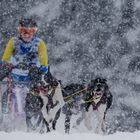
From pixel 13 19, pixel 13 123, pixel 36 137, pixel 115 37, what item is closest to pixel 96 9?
pixel 115 37

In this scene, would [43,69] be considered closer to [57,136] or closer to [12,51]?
[12,51]

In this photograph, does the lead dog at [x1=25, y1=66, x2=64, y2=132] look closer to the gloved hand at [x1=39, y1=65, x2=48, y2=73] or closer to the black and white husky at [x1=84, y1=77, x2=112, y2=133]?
the gloved hand at [x1=39, y1=65, x2=48, y2=73]

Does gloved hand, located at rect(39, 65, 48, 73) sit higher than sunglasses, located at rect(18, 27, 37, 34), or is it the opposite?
sunglasses, located at rect(18, 27, 37, 34)

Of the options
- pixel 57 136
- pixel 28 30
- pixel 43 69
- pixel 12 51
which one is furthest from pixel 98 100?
pixel 57 136

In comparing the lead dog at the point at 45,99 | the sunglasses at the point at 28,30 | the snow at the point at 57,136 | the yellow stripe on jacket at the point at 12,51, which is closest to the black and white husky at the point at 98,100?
the lead dog at the point at 45,99

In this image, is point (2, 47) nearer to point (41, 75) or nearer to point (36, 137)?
point (41, 75)

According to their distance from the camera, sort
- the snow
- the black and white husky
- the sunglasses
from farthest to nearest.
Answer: the black and white husky < the sunglasses < the snow

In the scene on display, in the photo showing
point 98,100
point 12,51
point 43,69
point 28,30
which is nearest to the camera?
point 43,69

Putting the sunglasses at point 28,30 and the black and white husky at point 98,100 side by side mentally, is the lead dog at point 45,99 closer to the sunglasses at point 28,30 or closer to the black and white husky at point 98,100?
the sunglasses at point 28,30

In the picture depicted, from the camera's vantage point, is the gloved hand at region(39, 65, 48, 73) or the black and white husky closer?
the gloved hand at region(39, 65, 48, 73)

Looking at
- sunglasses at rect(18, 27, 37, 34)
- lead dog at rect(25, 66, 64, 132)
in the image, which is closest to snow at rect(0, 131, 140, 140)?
lead dog at rect(25, 66, 64, 132)

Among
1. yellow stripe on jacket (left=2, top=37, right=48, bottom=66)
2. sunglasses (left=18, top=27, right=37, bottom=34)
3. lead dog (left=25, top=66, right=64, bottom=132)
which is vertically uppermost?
sunglasses (left=18, top=27, right=37, bottom=34)

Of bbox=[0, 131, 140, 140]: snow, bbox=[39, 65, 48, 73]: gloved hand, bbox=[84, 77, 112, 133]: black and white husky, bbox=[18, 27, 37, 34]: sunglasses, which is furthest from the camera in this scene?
bbox=[84, 77, 112, 133]: black and white husky

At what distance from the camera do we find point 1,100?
10.8m
